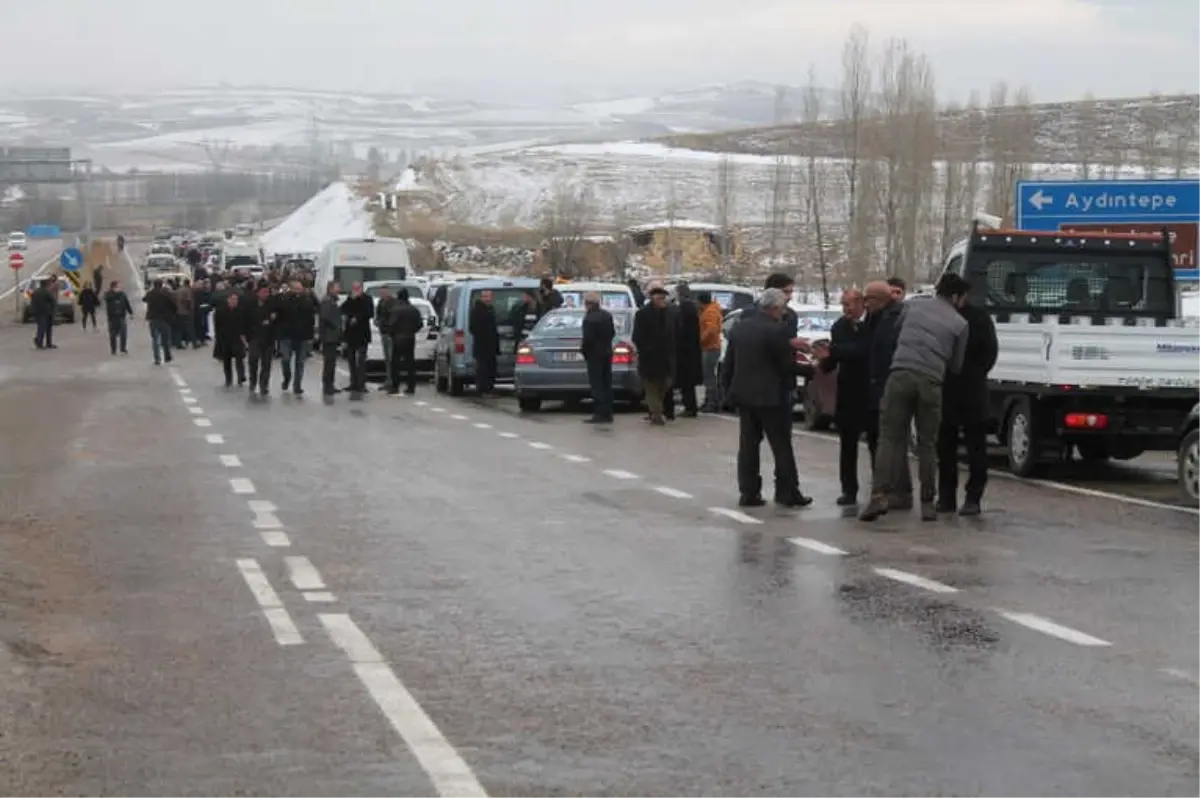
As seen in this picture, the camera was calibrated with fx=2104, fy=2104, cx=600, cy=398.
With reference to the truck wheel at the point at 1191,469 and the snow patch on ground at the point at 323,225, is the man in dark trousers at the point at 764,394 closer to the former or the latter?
the truck wheel at the point at 1191,469

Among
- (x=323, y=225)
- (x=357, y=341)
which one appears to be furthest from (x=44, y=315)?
(x=323, y=225)

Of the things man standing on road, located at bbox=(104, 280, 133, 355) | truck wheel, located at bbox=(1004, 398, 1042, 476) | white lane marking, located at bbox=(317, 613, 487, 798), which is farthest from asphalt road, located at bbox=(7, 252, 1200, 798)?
man standing on road, located at bbox=(104, 280, 133, 355)

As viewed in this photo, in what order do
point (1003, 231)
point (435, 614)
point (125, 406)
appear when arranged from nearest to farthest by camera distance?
point (435, 614) → point (1003, 231) → point (125, 406)

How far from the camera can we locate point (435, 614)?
35.1 ft

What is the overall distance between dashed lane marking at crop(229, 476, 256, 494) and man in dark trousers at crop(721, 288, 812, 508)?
4095mm

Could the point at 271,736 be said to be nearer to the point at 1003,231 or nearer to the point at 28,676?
the point at 28,676

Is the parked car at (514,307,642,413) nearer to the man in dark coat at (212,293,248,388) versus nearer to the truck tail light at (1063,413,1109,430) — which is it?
the man in dark coat at (212,293,248,388)

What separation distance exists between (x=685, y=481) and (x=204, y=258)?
90.5 m

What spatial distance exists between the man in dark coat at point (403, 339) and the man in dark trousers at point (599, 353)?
625 centimetres

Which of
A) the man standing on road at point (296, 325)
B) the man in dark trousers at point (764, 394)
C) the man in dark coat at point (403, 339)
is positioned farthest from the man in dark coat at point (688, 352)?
the man in dark trousers at point (764, 394)

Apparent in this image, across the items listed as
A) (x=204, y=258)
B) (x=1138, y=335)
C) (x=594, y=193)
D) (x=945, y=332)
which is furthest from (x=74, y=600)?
(x=594, y=193)

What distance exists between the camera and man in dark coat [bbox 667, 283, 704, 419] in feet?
88.6

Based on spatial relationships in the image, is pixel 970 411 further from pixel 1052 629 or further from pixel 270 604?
pixel 270 604

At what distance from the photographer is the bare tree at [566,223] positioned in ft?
334
